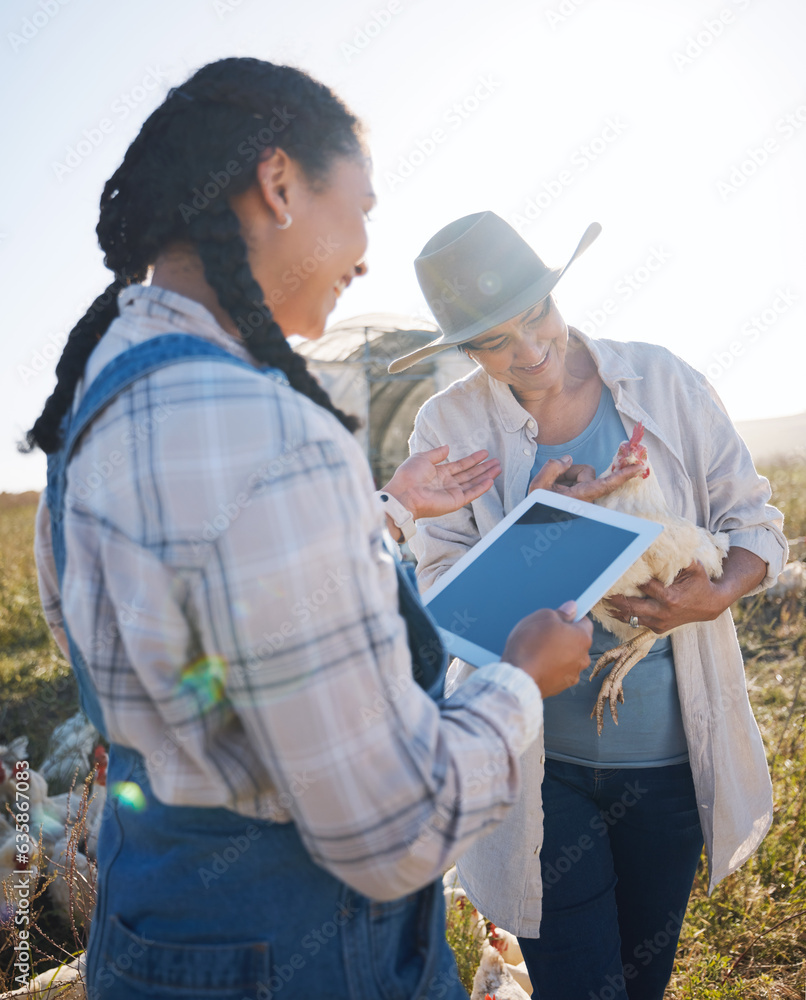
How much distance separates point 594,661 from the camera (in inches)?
88.0

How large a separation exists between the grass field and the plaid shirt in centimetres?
207

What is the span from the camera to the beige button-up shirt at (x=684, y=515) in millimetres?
2096

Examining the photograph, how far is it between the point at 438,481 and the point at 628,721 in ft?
3.36

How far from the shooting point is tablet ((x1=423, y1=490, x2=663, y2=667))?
1520mm

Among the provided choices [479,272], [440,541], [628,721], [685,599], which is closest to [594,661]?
[628,721]

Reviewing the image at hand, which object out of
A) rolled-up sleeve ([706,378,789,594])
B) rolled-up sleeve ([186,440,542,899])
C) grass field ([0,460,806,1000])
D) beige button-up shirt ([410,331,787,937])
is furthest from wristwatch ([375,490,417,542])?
grass field ([0,460,806,1000])

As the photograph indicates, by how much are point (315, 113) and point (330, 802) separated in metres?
1.16
